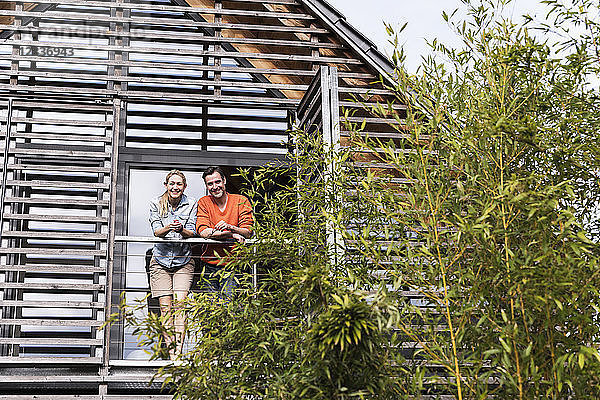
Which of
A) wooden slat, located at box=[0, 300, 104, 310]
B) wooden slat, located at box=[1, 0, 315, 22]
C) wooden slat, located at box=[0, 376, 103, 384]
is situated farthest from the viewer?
wooden slat, located at box=[1, 0, 315, 22]

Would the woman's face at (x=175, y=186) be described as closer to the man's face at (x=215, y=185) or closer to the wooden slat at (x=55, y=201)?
the man's face at (x=215, y=185)

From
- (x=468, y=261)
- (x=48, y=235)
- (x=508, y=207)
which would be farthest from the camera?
(x=48, y=235)

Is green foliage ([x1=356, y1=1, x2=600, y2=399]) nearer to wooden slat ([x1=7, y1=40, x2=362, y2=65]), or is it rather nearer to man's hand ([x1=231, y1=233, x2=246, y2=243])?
man's hand ([x1=231, y1=233, x2=246, y2=243])

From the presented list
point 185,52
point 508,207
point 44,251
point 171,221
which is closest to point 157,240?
point 171,221

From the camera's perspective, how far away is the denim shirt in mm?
6152

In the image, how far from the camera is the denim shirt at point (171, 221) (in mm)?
6152

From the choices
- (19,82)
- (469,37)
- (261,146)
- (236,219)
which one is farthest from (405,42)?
(19,82)

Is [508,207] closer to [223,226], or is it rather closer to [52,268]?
[223,226]

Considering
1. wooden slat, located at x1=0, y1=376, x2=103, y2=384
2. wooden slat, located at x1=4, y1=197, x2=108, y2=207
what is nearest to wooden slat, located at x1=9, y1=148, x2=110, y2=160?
wooden slat, located at x1=4, y1=197, x2=108, y2=207

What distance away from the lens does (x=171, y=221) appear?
20.2 feet

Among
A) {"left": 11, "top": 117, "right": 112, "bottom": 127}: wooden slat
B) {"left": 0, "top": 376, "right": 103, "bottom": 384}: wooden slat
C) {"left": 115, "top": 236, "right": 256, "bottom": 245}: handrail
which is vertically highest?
{"left": 11, "top": 117, "right": 112, "bottom": 127}: wooden slat

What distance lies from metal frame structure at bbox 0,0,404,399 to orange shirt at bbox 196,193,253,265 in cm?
77

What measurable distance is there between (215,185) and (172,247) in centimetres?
65

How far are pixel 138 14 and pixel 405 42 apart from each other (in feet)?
13.3
